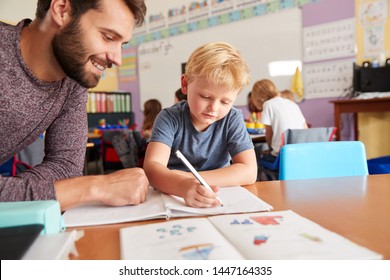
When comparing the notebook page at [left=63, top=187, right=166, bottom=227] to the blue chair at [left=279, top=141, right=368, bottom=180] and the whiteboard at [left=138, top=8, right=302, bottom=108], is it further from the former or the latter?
the whiteboard at [left=138, top=8, right=302, bottom=108]

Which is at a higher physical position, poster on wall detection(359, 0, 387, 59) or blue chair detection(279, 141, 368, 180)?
poster on wall detection(359, 0, 387, 59)

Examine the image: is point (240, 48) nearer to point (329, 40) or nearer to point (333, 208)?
point (329, 40)

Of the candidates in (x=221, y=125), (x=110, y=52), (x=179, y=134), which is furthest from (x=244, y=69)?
(x=110, y=52)

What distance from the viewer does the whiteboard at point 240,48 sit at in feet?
13.1

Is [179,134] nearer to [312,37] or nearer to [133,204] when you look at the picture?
[133,204]

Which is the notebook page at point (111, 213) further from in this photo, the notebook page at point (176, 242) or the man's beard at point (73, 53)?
the man's beard at point (73, 53)

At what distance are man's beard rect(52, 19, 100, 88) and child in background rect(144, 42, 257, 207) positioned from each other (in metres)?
0.31

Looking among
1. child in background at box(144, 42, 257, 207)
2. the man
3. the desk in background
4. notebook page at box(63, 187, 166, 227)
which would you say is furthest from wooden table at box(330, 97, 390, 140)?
notebook page at box(63, 187, 166, 227)

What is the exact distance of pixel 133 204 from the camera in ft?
2.61

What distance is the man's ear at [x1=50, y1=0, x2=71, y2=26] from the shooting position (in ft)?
3.31

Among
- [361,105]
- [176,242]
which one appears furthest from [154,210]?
[361,105]

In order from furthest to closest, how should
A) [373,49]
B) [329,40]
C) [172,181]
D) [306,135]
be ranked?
1. [329,40]
2. [373,49]
3. [306,135]
4. [172,181]

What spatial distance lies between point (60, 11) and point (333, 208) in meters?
0.87

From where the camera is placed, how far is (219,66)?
119 centimetres
